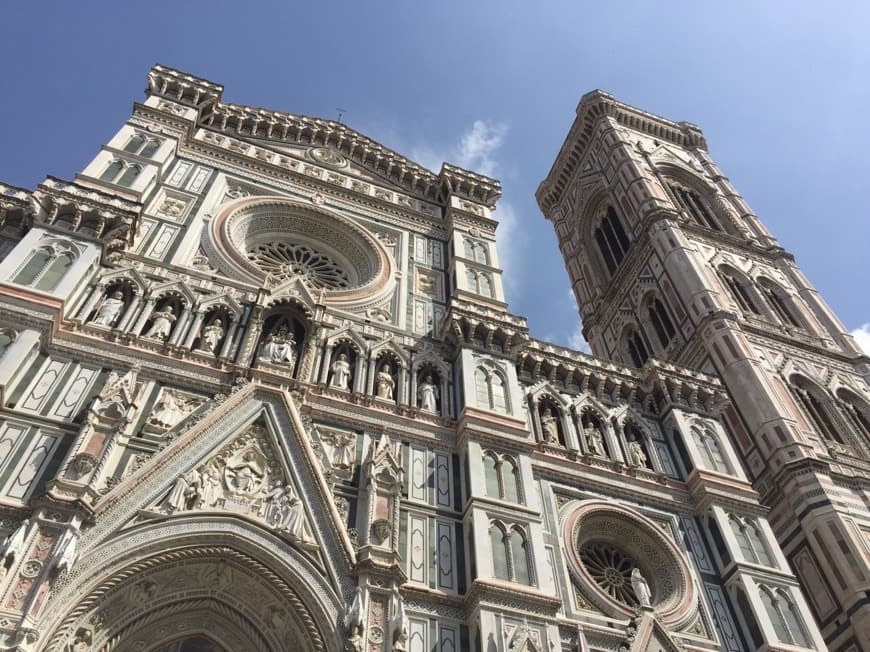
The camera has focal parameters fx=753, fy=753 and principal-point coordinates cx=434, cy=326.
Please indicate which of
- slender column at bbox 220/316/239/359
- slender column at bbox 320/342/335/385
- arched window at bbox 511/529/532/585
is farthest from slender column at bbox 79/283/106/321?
arched window at bbox 511/529/532/585

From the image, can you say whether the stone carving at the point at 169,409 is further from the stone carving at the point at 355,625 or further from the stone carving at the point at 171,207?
the stone carving at the point at 171,207

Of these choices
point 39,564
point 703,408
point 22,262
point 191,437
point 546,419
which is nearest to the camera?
point 39,564

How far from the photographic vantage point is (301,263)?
17000 mm

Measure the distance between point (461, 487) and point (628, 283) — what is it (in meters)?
17.9

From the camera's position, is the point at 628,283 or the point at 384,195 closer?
the point at 384,195

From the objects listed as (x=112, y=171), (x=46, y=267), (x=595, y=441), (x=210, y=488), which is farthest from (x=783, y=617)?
(x=112, y=171)

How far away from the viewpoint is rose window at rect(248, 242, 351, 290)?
53.4 ft

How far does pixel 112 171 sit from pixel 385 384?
7.07 metres

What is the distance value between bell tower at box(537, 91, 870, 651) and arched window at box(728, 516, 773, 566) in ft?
2.57

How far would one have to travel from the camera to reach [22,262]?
1190cm

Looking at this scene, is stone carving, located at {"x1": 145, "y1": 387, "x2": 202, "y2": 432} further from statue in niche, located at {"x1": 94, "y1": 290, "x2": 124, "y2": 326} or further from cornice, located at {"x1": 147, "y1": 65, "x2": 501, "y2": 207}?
cornice, located at {"x1": 147, "y1": 65, "x2": 501, "y2": 207}

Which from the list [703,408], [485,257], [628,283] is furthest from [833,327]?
[485,257]

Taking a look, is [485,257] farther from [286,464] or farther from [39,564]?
[39,564]

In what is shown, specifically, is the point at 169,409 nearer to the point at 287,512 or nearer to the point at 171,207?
the point at 287,512
